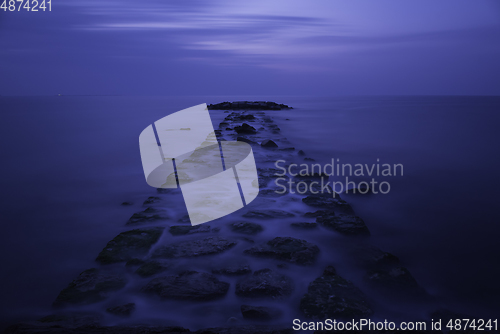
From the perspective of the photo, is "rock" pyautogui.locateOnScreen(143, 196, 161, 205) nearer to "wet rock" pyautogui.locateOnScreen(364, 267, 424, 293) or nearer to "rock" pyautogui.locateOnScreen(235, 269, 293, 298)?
"rock" pyautogui.locateOnScreen(235, 269, 293, 298)

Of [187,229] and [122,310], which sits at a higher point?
[187,229]

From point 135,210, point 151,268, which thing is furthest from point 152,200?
point 151,268

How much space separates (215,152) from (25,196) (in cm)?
370

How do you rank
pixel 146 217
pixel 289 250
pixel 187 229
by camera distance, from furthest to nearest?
pixel 146 217 → pixel 187 229 → pixel 289 250

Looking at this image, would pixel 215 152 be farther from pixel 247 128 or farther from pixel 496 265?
pixel 496 265

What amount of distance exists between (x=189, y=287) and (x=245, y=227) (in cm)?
113

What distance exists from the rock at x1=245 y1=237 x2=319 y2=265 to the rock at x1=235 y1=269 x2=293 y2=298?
28 cm

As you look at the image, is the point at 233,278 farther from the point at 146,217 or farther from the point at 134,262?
the point at 146,217

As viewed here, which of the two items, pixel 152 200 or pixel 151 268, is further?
pixel 152 200

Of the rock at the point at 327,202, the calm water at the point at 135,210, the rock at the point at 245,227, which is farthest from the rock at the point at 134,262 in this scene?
the rock at the point at 327,202

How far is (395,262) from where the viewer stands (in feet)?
9.05

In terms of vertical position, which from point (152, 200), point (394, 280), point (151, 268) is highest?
point (152, 200)

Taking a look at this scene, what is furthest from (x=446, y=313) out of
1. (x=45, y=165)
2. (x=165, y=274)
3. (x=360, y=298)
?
(x=45, y=165)

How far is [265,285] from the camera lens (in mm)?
2326
